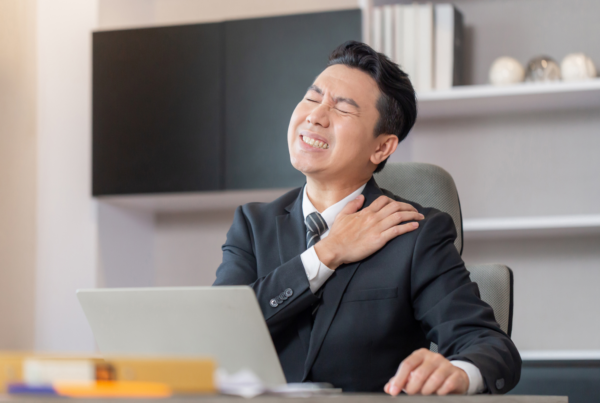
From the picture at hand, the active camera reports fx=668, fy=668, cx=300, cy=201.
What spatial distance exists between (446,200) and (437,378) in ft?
2.54

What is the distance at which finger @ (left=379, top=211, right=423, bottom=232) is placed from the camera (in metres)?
1.34

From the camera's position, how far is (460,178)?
2592mm

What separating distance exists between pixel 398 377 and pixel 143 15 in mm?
2397

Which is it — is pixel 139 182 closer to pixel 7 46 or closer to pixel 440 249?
pixel 7 46

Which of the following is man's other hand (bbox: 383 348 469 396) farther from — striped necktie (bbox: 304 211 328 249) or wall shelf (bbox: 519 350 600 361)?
wall shelf (bbox: 519 350 600 361)

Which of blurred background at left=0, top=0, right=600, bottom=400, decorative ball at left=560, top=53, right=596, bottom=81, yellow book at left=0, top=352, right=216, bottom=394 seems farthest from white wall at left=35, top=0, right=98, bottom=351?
yellow book at left=0, top=352, right=216, bottom=394

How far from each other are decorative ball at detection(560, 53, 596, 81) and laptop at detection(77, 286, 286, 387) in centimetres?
181

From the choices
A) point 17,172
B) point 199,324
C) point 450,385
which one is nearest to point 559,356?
point 450,385

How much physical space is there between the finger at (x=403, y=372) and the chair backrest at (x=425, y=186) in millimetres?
737

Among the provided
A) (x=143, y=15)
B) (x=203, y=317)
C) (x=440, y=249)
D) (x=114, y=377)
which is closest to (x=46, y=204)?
(x=143, y=15)

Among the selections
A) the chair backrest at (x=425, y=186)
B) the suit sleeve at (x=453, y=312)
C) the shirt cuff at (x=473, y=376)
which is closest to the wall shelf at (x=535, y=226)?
the chair backrest at (x=425, y=186)

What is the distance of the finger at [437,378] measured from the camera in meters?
0.87

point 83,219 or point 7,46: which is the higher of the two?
point 7,46

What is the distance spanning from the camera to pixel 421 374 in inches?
34.5
